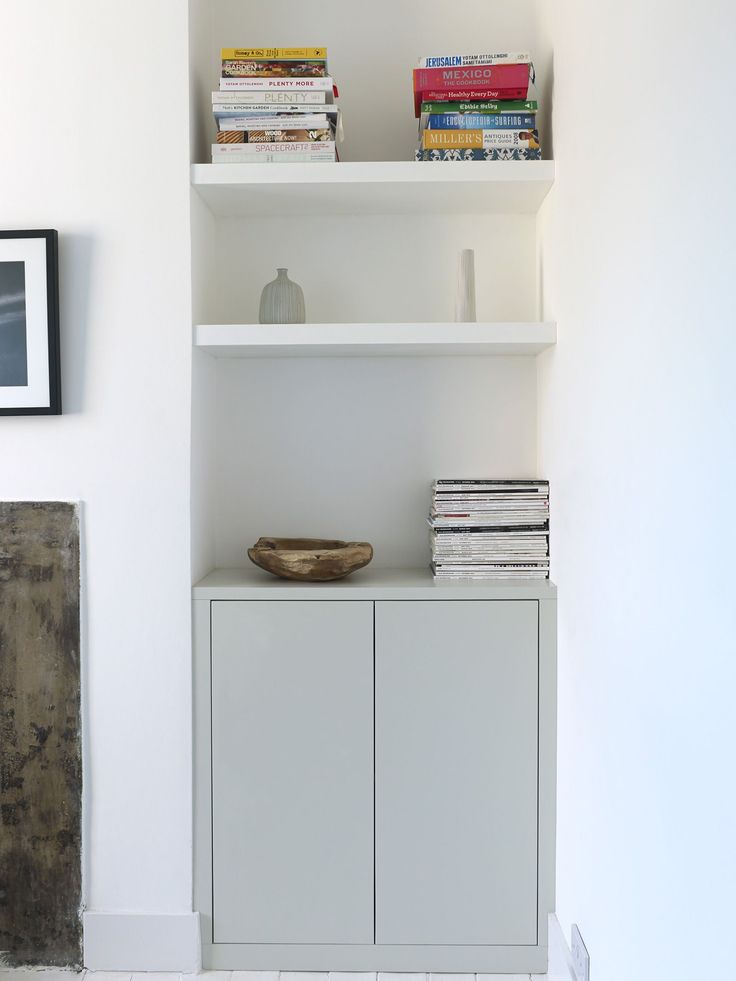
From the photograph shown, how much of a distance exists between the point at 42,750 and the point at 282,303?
123cm

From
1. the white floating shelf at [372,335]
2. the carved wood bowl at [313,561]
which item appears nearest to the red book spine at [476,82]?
the white floating shelf at [372,335]

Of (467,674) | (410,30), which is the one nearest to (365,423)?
(467,674)

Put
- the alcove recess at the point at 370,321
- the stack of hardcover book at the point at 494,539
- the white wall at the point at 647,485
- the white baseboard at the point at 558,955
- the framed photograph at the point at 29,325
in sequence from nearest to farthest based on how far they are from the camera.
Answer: the white wall at the point at 647,485
the white baseboard at the point at 558,955
the framed photograph at the point at 29,325
the stack of hardcover book at the point at 494,539
the alcove recess at the point at 370,321

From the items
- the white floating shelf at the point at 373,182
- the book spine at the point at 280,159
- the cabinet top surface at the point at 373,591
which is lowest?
the cabinet top surface at the point at 373,591

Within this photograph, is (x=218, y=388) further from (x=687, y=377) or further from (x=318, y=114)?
(x=687, y=377)

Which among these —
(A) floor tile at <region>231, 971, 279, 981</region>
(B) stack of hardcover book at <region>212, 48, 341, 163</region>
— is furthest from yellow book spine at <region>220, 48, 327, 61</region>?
(A) floor tile at <region>231, 971, 279, 981</region>

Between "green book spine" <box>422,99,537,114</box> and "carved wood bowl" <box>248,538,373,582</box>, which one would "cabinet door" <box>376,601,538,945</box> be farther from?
"green book spine" <box>422,99,537,114</box>

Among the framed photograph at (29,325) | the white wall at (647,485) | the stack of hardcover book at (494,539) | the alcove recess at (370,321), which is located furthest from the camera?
the alcove recess at (370,321)

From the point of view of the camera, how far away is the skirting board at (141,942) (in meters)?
2.18

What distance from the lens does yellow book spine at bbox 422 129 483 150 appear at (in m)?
2.21

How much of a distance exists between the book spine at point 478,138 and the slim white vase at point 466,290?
0.84 ft

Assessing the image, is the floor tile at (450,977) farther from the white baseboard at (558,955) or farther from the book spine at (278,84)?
the book spine at (278,84)

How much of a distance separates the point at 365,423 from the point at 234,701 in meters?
0.81

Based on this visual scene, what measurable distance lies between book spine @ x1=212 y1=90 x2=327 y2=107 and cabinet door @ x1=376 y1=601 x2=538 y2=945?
1220mm
